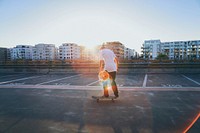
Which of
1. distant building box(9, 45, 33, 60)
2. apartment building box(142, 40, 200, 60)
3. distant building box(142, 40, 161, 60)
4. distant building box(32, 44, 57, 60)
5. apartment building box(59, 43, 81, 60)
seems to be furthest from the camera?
distant building box(9, 45, 33, 60)

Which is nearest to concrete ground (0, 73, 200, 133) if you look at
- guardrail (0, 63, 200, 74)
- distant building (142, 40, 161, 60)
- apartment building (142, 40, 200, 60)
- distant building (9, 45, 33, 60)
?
guardrail (0, 63, 200, 74)

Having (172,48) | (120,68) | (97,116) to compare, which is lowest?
(97,116)

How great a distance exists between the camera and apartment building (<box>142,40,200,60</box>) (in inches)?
5768

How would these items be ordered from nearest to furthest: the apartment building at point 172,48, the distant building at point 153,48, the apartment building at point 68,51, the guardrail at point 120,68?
1. the guardrail at point 120,68
2. the apartment building at point 172,48
3. the distant building at point 153,48
4. the apartment building at point 68,51

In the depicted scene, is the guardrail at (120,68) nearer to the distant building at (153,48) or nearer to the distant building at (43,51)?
the distant building at (153,48)

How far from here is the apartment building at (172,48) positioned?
14650cm

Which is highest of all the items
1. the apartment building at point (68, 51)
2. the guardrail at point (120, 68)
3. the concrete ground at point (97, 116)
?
the apartment building at point (68, 51)

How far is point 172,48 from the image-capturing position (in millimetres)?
157500

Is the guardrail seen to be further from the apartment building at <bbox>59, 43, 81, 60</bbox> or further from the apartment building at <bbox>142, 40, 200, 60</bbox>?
the apartment building at <bbox>59, 43, 81, 60</bbox>

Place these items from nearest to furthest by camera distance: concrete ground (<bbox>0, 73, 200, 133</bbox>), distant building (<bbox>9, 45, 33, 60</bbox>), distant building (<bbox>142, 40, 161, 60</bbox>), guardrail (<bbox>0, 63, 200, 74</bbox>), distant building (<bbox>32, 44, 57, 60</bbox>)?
concrete ground (<bbox>0, 73, 200, 133</bbox>), guardrail (<bbox>0, 63, 200, 74</bbox>), distant building (<bbox>142, 40, 161, 60</bbox>), distant building (<bbox>32, 44, 57, 60</bbox>), distant building (<bbox>9, 45, 33, 60</bbox>)

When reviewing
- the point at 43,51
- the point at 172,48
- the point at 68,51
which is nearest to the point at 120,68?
the point at 68,51

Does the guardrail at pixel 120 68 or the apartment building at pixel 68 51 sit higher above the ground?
the apartment building at pixel 68 51

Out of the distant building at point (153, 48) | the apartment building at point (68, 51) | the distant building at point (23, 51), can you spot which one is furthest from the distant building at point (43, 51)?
the distant building at point (153, 48)

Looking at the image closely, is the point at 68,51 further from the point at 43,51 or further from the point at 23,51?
the point at 23,51
